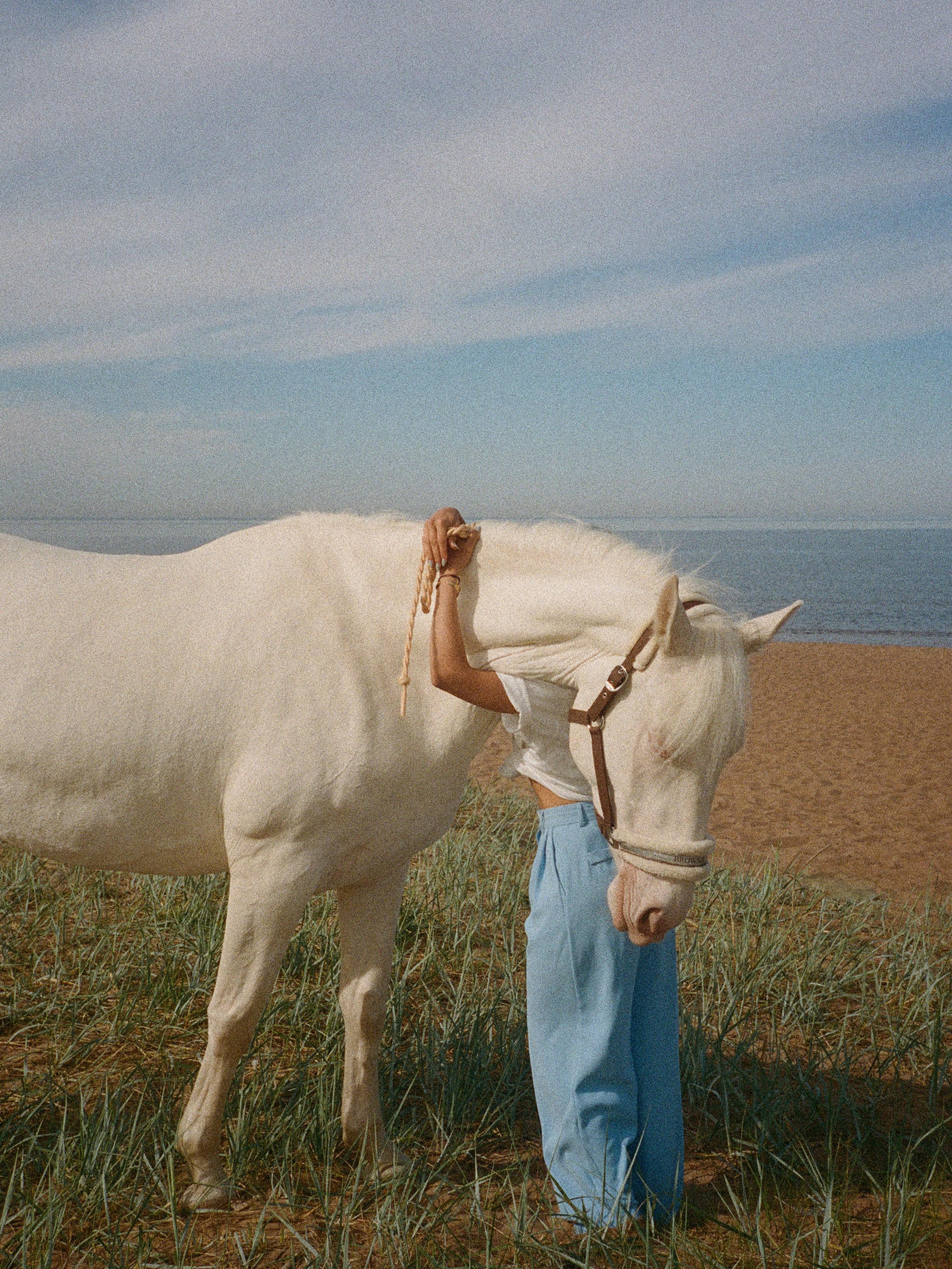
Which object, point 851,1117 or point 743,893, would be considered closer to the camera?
point 851,1117

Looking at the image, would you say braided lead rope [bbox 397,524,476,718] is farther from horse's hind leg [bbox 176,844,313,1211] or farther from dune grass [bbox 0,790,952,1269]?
dune grass [bbox 0,790,952,1269]

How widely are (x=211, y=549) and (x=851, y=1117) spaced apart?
8.87 feet

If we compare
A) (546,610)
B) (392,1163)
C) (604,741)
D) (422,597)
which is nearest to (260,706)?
(422,597)

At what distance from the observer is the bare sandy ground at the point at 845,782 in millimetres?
6684

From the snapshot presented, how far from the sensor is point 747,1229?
2.51m

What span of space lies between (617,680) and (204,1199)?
1.80 m

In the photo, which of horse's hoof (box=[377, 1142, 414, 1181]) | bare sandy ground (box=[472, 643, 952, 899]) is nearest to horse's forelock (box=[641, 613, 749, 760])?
horse's hoof (box=[377, 1142, 414, 1181])

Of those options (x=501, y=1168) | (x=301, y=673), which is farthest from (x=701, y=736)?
(x=501, y=1168)

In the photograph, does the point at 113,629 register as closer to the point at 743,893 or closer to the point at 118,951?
the point at 118,951

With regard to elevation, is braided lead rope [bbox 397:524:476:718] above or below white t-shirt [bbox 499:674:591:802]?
above

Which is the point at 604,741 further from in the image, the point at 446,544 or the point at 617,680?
the point at 446,544

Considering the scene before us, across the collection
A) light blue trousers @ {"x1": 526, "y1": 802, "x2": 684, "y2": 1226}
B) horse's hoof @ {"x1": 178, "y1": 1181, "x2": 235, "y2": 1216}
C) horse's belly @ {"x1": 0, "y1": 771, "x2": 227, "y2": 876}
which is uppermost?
horse's belly @ {"x1": 0, "y1": 771, "x2": 227, "y2": 876}

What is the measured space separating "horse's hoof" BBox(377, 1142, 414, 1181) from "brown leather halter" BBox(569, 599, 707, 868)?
1.32m

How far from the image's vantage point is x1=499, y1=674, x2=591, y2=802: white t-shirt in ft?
7.66
